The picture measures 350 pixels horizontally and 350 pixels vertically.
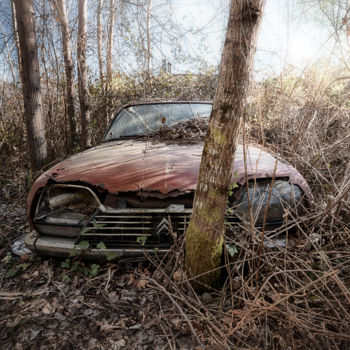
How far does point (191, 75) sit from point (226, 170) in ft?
22.2

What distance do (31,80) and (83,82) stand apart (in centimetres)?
129

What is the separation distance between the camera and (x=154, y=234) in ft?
5.75

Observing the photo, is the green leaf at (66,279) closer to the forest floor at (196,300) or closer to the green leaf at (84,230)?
the forest floor at (196,300)

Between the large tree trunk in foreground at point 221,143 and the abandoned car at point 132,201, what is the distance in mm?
207

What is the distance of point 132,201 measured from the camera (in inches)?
69.8

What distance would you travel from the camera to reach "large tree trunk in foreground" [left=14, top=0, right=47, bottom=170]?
147 inches

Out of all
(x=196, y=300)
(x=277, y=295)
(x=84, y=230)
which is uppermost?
(x=84, y=230)

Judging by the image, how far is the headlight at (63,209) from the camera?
1.82 metres

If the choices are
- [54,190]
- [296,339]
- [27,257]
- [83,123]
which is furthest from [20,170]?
[296,339]

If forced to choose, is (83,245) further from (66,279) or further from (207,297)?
(207,297)

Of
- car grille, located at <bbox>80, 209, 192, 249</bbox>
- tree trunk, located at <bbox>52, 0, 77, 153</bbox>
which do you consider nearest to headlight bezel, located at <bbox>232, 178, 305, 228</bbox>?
car grille, located at <bbox>80, 209, 192, 249</bbox>

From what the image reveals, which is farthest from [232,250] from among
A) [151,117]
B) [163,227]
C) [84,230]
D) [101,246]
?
[151,117]

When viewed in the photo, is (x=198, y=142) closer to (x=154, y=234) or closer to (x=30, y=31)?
(x=154, y=234)

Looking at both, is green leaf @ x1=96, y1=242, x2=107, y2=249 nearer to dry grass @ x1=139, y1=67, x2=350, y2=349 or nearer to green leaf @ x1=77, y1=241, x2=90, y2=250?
green leaf @ x1=77, y1=241, x2=90, y2=250
